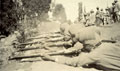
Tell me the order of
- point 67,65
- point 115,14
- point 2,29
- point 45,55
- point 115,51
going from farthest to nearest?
point 115,14 < point 2,29 < point 45,55 < point 67,65 < point 115,51

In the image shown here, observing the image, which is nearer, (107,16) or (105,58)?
(105,58)

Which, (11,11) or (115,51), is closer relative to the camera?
(115,51)

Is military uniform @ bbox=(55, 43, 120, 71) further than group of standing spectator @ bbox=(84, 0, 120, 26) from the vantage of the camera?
No

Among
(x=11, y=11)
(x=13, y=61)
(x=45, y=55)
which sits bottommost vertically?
(x=13, y=61)

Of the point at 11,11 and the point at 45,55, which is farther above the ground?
the point at 11,11

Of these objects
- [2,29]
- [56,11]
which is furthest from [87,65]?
[56,11]

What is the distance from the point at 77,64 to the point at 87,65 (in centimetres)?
21

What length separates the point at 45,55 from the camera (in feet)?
14.2

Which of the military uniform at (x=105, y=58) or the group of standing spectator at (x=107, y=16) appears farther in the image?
the group of standing spectator at (x=107, y=16)

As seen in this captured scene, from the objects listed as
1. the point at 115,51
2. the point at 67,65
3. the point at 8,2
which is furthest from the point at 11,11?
the point at 115,51

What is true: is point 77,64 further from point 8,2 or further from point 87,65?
point 8,2

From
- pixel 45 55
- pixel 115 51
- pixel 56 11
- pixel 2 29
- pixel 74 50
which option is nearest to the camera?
pixel 115 51

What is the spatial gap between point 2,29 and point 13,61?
650 cm

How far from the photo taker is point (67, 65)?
403 centimetres
